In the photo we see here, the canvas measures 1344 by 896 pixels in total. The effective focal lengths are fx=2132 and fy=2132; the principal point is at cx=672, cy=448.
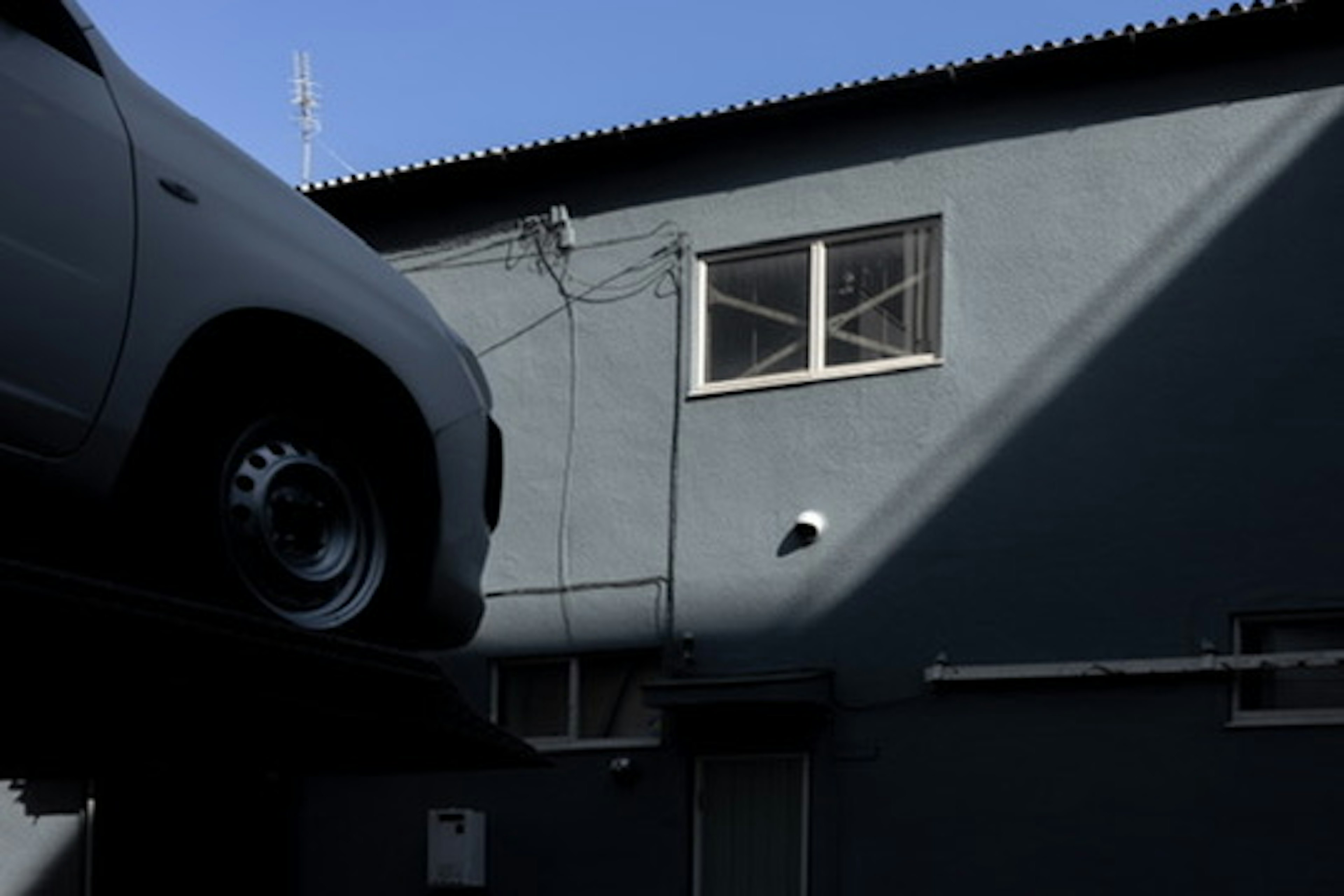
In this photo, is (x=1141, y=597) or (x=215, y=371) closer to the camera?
(x=215, y=371)

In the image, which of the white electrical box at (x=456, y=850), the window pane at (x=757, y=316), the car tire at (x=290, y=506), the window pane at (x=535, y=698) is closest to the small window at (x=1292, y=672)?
the window pane at (x=757, y=316)

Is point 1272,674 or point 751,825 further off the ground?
point 1272,674

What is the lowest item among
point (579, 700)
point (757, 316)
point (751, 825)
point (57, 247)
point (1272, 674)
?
point (751, 825)

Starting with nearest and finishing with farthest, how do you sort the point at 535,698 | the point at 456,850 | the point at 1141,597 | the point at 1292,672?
the point at 1292,672 < the point at 1141,597 < the point at 456,850 < the point at 535,698

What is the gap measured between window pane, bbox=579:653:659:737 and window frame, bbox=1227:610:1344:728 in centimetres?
370

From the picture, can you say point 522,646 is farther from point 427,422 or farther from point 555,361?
point 427,422

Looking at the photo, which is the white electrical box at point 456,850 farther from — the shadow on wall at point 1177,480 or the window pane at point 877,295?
the window pane at point 877,295

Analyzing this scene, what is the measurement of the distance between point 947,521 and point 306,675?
8.51 m

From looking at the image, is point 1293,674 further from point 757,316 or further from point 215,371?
point 215,371

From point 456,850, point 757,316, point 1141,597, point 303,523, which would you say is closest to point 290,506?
point 303,523

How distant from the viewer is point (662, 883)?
12898 mm

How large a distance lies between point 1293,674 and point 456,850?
5.27 metres

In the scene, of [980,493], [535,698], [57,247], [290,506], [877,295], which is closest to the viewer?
[57,247]

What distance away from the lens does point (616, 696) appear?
44.6 ft
